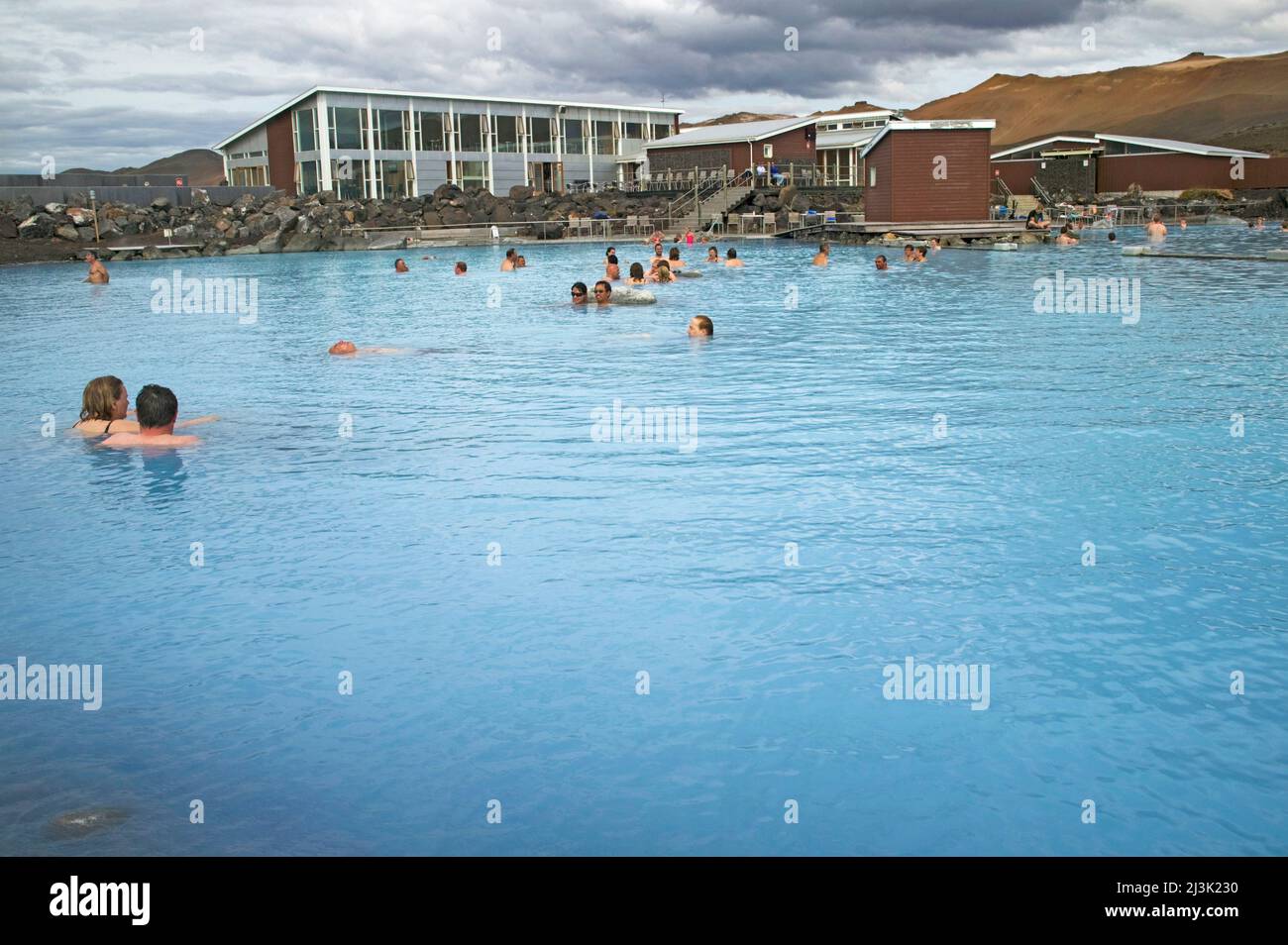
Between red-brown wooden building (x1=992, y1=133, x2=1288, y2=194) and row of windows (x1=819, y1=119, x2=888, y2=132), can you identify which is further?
red-brown wooden building (x1=992, y1=133, x2=1288, y2=194)

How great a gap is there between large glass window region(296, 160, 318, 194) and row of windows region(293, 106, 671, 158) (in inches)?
37.2

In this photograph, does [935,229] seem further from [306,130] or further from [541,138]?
[541,138]

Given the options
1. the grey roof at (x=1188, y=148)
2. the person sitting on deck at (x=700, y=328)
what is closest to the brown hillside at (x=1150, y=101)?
the grey roof at (x=1188, y=148)

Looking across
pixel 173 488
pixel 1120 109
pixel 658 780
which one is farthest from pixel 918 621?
pixel 1120 109

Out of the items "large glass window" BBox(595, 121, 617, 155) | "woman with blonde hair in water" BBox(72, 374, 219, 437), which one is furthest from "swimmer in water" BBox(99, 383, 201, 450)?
"large glass window" BBox(595, 121, 617, 155)

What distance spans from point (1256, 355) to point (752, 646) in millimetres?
11306

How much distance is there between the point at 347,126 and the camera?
63.7 meters

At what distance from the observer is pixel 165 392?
10867mm

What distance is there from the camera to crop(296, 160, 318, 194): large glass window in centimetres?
6462

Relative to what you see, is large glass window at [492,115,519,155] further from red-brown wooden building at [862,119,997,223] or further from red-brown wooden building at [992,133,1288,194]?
red-brown wooden building at [862,119,997,223]

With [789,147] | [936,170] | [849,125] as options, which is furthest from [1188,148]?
[936,170]

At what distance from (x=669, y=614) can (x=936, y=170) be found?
125 ft

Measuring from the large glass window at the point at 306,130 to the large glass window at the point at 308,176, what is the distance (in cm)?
89
